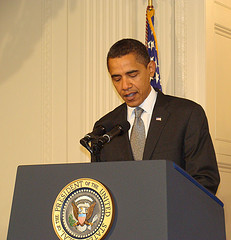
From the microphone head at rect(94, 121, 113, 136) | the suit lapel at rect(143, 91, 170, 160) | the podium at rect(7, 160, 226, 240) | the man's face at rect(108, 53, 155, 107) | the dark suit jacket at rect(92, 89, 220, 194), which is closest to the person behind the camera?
the podium at rect(7, 160, 226, 240)

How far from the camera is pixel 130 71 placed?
3.18 meters

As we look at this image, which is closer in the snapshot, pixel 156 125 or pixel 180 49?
pixel 156 125

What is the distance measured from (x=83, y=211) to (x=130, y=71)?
54.4 inches

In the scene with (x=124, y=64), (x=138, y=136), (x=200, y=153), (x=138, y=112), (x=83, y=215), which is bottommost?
(x=83, y=215)

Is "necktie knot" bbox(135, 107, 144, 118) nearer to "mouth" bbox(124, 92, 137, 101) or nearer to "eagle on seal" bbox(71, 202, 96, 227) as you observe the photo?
"mouth" bbox(124, 92, 137, 101)

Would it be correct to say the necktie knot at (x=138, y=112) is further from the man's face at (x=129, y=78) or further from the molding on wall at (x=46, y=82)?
the molding on wall at (x=46, y=82)

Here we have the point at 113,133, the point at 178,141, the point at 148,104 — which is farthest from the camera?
the point at 148,104

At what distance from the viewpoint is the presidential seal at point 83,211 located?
6.31ft

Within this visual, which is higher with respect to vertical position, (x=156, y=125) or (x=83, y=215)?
(x=156, y=125)

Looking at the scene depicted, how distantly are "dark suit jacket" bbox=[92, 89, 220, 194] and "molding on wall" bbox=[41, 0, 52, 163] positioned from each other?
2.33m

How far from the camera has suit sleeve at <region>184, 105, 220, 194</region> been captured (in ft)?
8.84

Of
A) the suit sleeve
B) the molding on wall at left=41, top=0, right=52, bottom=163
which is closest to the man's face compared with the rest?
the suit sleeve

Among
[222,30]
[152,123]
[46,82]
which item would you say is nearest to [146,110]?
[152,123]

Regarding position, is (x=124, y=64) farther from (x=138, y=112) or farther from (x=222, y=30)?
(x=222, y=30)
